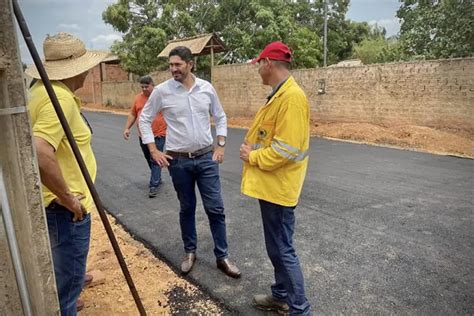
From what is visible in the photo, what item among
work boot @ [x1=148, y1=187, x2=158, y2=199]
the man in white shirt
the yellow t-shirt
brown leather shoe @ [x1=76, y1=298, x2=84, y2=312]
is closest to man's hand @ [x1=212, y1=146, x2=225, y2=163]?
the man in white shirt

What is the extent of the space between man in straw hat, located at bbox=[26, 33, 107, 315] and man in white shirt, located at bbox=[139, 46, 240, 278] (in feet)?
3.83

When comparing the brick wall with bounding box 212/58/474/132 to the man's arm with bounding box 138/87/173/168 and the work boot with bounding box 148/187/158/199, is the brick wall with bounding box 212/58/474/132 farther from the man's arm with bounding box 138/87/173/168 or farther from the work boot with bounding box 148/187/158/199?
the man's arm with bounding box 138/87/173/168

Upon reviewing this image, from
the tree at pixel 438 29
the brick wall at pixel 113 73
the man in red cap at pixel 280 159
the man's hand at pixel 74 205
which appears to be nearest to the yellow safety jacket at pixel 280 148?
the man in red cap at pixel 280 159

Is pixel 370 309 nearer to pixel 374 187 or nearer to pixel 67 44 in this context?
pixel 67 44

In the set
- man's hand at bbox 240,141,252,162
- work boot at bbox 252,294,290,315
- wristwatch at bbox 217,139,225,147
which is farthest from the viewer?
wristwatch at bbox 217,139,225,147

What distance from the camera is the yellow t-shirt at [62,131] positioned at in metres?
1.98

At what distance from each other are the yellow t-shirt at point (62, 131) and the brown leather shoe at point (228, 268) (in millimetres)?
1577

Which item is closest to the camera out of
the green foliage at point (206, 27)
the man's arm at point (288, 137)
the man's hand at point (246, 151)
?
→ the man's arm at point (288, 137)

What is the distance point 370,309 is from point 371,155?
263 inches

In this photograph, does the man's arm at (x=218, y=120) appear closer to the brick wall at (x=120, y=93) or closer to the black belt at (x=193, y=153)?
the black belt at (x=193, y=153)

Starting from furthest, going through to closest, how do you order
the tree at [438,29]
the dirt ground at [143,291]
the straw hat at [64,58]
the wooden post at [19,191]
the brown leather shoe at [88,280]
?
the tree at [438,29], the brown leather shoe at [88,280], the dirt ground at [143,291], the straw hat at [64,58], the wooden post at [19,191]

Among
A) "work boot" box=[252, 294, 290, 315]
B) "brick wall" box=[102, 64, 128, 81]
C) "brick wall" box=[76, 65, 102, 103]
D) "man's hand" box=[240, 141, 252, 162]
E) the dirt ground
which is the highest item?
"brick wall" box=[102, 64, 128, 81]

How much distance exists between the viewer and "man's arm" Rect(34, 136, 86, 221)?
1910 mm

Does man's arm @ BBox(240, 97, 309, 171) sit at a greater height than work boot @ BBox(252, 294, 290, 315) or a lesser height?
greater
